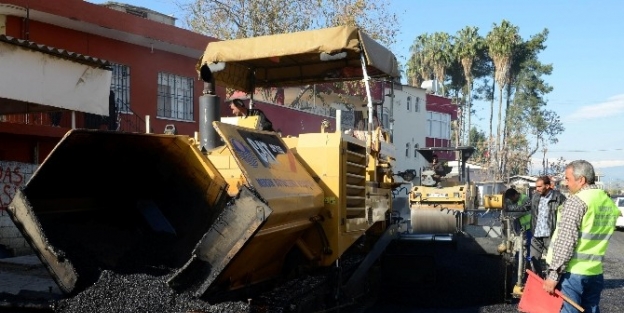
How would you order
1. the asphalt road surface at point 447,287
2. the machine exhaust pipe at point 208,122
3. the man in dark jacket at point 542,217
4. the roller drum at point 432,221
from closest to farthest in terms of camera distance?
the machine exhaust pipe at point 208,122
the asphalt road surface at point 447,287
the man in dark jacket at point 542,217
the roller drum at point 432,221

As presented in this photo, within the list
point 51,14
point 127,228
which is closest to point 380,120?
point 127,228

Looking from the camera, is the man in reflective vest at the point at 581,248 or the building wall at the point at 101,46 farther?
the building wall at the point at 101,46

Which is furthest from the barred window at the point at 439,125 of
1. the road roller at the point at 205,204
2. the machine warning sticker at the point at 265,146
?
the machine warning sticker at the point at 265,146

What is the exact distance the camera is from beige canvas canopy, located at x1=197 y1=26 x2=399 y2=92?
6367 mm

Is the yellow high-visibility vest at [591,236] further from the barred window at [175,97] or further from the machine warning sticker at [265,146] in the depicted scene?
the barred window at [175,97]

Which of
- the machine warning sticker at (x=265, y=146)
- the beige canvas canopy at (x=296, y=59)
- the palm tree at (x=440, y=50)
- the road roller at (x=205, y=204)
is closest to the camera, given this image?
the road roller at (x=205, y=204)

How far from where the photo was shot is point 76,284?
4.54m

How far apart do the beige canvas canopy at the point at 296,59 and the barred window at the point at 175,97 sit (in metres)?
9.16

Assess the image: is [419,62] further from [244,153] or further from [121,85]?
[244,153]

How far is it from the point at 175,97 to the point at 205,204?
483 inches

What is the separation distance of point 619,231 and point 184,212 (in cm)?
2241

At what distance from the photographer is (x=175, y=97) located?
17.0 metres

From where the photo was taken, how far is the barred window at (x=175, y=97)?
1658 cm

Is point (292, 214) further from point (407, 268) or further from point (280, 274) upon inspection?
point (407, 268)
